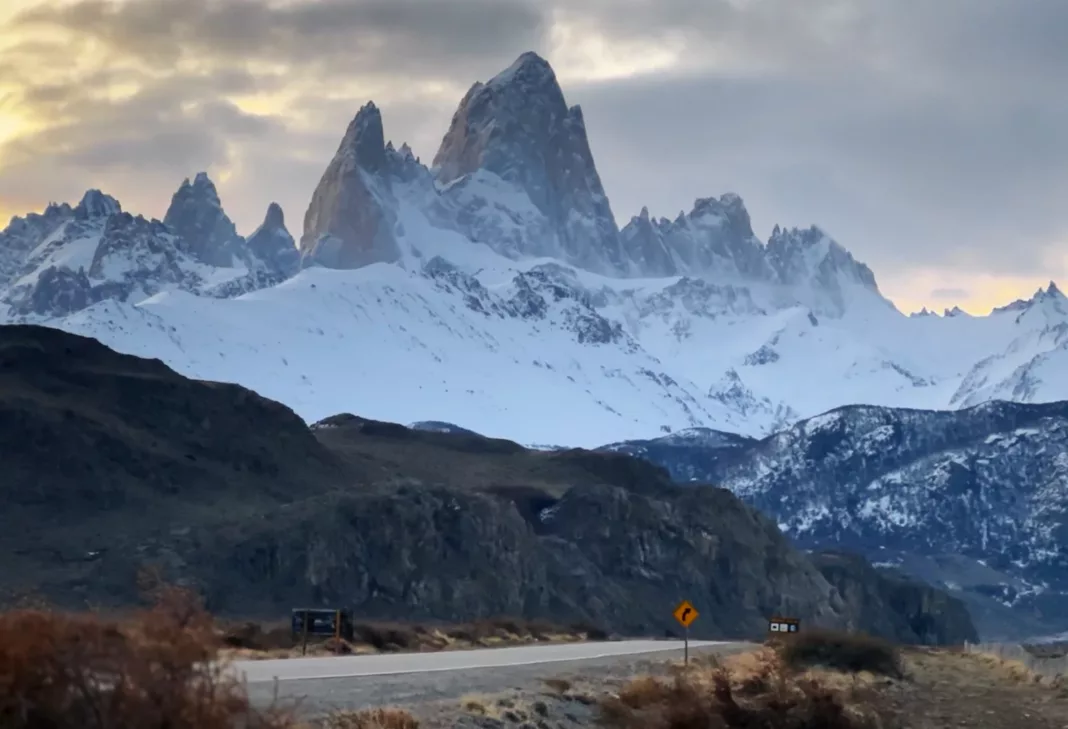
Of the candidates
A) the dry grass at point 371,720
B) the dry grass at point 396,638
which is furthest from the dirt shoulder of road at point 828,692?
the dry grass at point 396,638

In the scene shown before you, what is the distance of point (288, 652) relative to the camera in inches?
1524

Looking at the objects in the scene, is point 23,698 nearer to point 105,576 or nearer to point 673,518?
point 105,576

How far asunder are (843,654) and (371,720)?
27.7 m

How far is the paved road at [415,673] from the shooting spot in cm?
2522

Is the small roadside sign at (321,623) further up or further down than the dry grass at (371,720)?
further up

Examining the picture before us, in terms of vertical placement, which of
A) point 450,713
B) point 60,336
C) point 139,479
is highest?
point 60,336

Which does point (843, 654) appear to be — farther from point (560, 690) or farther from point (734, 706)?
point (734, 706)

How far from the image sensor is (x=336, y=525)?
369 ft

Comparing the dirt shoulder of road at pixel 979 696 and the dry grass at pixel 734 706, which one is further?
the dirt shoulder of road at pixel 979 696

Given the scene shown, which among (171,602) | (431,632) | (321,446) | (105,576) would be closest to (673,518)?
(321,446)

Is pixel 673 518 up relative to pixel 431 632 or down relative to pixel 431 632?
up

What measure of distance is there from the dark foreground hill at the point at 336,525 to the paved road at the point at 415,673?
49.4 metres

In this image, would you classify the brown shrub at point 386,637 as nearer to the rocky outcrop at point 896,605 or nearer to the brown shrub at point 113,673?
the brown shrub at point 113,673

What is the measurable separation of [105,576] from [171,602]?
276 ft
